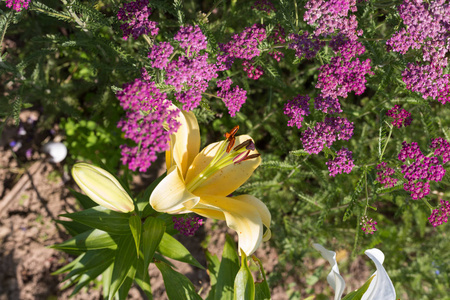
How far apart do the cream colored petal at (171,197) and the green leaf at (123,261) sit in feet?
1.86

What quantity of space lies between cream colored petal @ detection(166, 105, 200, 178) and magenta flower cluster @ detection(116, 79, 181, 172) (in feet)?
0.37

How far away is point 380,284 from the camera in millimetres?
1360

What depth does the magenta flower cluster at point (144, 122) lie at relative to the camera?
1.44 m

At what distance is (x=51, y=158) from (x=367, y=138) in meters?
2.64

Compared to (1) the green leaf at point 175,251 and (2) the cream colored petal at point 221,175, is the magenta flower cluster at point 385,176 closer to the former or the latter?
(2) the cream colored petal at point 221,175

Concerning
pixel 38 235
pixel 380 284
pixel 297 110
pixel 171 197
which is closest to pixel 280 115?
pixel 297 110

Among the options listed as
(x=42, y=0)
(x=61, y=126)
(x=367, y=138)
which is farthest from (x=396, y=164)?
(x=61, y=126)

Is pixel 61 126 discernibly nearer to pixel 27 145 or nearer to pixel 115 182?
pixel 27 145

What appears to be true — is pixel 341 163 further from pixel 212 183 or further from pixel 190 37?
pixel 190 37

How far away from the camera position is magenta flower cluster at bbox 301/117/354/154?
1764mm

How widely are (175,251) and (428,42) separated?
5.42 feet

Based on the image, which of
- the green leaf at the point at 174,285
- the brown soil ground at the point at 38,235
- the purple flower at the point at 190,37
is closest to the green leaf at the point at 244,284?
the green leaf at the point at 174,285

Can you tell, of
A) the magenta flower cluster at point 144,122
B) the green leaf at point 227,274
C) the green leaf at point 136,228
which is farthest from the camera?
the green leaf at point 227,274

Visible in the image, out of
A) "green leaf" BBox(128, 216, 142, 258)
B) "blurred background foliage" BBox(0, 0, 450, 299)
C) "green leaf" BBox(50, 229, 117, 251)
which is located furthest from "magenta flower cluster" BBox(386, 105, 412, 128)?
"green leaf" BBox(50, 229, 117, 251)
